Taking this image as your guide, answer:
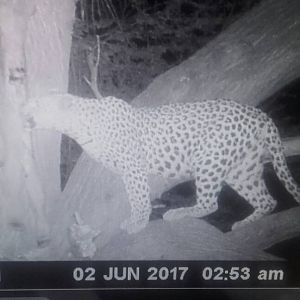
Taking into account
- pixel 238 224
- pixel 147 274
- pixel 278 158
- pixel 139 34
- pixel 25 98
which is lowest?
pixel 147 274

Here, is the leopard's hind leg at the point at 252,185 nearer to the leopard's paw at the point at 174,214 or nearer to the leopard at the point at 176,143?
the leopard at the point at 176,143

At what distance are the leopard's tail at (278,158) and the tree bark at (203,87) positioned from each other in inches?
3.1

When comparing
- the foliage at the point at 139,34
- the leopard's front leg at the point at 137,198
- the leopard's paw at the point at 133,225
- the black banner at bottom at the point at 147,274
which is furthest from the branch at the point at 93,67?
the black banner at bottom at the point at 147,274

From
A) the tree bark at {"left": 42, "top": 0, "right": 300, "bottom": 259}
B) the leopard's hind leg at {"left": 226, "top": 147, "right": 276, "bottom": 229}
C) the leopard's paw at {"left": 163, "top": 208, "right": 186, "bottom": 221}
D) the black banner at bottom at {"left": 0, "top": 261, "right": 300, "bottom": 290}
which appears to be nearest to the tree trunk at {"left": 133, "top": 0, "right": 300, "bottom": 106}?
the tree bark at {"left": 42, "top": 0, "right": 300, "bottom": 259}

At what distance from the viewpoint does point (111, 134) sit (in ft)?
4.42

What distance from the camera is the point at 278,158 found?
4.50 feet

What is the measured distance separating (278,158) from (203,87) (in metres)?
0.25

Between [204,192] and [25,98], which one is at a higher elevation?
[25,98]

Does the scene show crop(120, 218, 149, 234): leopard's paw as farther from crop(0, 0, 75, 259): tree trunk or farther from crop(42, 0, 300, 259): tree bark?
crop(0, 0, 75, 259): tree trunk

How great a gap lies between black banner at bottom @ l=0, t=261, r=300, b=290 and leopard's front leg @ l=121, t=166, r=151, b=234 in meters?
0.09

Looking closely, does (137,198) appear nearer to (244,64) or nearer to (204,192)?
(204,192)

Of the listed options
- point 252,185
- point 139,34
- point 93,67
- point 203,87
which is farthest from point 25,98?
point 252,185

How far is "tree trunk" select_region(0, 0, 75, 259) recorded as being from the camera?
127 centimetres

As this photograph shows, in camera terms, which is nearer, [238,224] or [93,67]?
[93,67]
